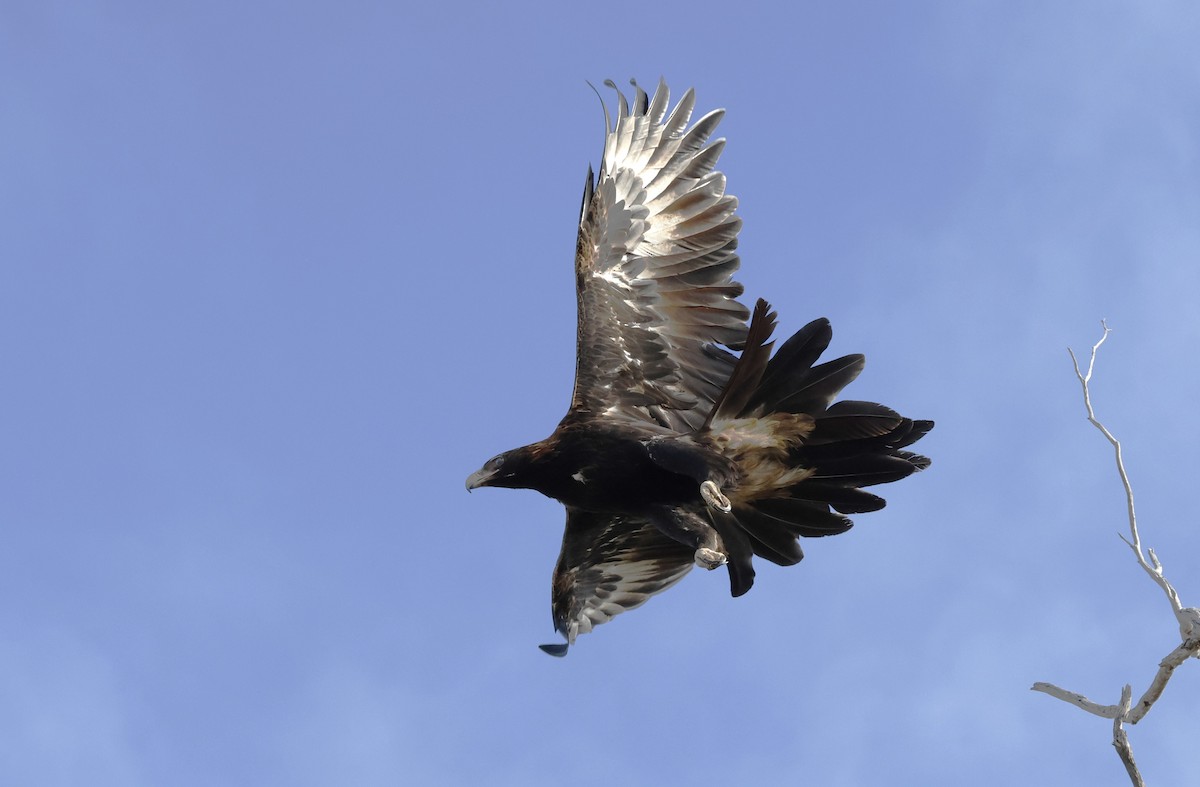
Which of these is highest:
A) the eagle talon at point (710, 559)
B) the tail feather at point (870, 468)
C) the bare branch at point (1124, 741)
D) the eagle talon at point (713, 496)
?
the tail feather at point (870, 468)

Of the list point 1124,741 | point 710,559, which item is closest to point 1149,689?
point 1124,741

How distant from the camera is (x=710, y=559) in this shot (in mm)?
7152

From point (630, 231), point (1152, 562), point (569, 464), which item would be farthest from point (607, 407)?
point (1152, 562)

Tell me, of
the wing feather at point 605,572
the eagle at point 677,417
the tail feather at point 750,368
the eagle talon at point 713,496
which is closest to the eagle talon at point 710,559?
the eagle at point 677,417

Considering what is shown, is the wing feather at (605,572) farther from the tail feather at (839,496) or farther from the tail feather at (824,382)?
the tail feather at (824,382)

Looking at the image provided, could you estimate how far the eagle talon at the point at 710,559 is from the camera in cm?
715

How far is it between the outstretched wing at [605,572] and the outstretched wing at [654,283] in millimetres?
1024

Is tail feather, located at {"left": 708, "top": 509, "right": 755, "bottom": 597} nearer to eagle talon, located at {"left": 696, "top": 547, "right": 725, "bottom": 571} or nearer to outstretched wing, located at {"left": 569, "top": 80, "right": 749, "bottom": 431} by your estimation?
outstretched wing, located at {"left": 569, "top": 80, "right": 749, "bottom": 431}

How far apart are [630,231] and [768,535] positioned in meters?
1.75

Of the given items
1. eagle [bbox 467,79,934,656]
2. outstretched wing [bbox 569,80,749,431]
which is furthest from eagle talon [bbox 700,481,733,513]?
outstretched wing [bbox 569,80,749,431]

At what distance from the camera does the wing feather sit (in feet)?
28.9

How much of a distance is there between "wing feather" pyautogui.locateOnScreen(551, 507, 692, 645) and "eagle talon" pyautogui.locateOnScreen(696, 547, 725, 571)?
5.22ft

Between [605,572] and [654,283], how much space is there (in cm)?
178

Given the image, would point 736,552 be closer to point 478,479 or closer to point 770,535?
point 770,535
